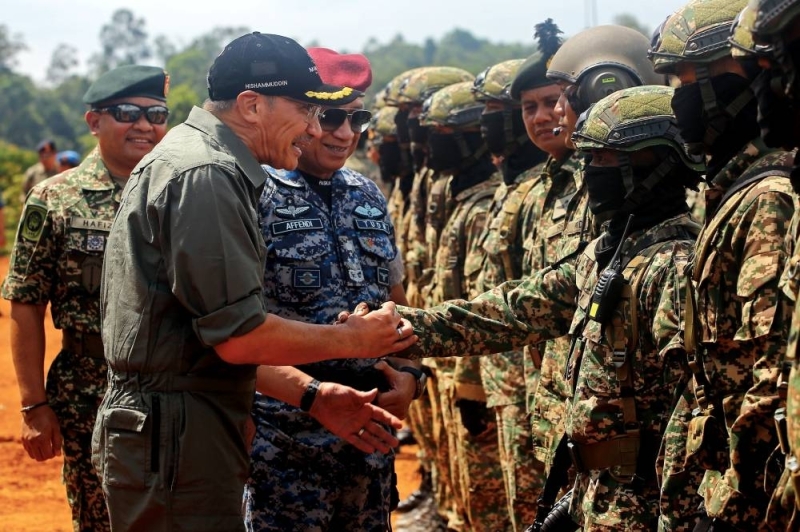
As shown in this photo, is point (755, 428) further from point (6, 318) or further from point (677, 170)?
point (6, 318)

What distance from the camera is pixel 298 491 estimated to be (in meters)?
4.91

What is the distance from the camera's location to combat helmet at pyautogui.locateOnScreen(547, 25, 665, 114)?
5805 mm

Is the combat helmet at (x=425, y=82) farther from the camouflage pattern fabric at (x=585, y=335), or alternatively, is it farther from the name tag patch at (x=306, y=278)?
the name tag patch at (x=306, y=278)

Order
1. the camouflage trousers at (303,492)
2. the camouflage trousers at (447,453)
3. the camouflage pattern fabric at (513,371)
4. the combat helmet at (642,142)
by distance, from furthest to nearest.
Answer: the camouflage trousers at (447,453), the camouflage pattern fabric at (513,371), the camouflage trousers at (303,492), the combat helmet at (642,142)

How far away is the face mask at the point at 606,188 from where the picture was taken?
15.4 ft

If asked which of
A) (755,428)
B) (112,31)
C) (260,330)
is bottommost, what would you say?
(755,428)

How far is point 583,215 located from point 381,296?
1079 mm

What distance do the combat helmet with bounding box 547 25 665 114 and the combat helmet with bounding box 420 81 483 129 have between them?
2445 mm

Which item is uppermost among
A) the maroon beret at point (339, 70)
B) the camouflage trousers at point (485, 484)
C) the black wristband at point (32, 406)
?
the maroon beret at point (339, 70)

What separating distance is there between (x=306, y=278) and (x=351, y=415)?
65 centimetres

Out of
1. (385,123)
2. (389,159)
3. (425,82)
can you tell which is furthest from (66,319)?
(385,123)

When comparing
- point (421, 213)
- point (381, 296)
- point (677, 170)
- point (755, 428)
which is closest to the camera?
point (755, 428)

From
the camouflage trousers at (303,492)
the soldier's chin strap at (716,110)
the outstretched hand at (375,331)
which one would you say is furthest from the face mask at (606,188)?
the camouflage trousers at (303,492)

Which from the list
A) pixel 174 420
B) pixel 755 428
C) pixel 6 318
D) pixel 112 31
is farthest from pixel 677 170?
pixel 112 31
